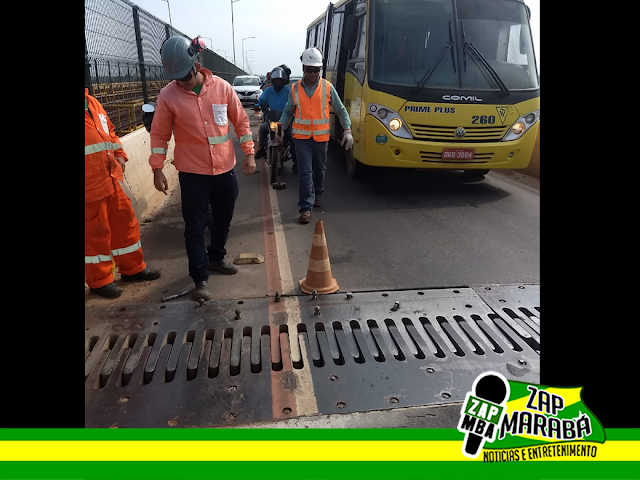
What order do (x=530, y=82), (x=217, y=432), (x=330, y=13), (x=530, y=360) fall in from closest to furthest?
(x=217, y=432) < (x=530, y=360) < (x=530, y=82) < (x=330, y=13)

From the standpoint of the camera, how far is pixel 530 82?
22.6ft

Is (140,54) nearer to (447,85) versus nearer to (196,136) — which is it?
(447,85)

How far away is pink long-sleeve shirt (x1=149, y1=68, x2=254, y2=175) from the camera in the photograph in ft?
12.0

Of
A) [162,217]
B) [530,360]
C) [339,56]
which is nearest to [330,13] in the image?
[339,56]

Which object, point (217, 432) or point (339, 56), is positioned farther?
point (339, 56)

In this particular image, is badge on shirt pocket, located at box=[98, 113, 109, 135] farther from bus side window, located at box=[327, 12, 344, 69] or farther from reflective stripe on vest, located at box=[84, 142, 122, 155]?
bus side window, located at box=[327, 12, 344, 69]

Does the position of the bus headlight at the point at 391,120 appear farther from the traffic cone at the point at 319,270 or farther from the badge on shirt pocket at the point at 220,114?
the badge on shirt pocket at the point at 220,114

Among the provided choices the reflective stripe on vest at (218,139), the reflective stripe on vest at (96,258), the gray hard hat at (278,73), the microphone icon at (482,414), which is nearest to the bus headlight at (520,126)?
the gray hard hat at (278,73)

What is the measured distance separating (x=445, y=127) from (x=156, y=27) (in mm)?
8263

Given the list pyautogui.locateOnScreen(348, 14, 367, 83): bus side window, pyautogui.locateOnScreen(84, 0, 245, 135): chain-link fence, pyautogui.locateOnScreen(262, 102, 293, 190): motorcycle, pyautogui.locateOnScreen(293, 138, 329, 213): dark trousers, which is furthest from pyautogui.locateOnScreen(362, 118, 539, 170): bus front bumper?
pyautogui.locateOnScreen(84, 0, 245, 135): chain-link fence

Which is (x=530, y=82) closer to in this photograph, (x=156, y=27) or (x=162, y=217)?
(x=162, y=217)

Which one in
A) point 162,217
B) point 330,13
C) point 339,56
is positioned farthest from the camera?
point 330,13

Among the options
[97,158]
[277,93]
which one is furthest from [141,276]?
[277,93]

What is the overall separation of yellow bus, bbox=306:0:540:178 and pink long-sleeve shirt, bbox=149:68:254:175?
10.9 ft
